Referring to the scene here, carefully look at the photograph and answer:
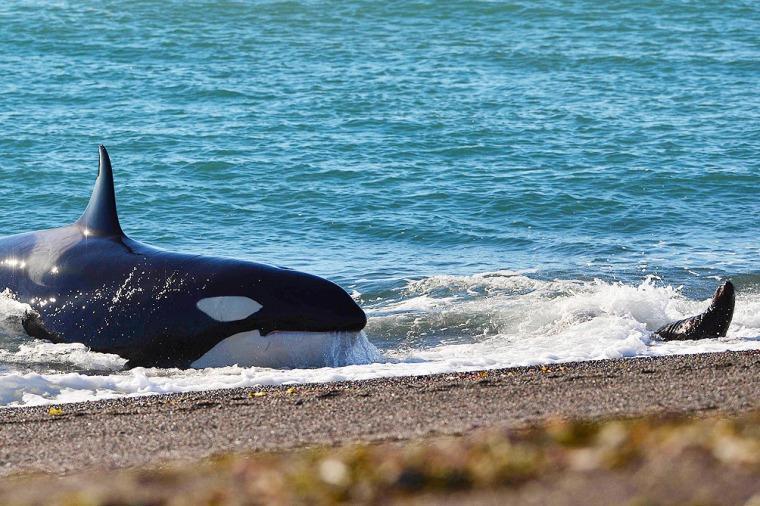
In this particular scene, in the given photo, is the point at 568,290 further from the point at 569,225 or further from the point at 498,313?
the point at 569,225

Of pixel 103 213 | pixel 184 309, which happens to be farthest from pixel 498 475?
pixel 103 213

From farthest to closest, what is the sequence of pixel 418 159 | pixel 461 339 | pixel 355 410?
pixel 418 159 < pixel 461 339 < pixel 355 410

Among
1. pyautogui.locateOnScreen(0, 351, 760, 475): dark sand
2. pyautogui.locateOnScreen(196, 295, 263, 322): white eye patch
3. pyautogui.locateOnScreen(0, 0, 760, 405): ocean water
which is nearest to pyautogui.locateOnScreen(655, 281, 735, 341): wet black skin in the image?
pyautogui.locateOnScreen(0, 0, 760, 405): ocean water

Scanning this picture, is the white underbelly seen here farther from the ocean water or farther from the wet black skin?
the wet black skin

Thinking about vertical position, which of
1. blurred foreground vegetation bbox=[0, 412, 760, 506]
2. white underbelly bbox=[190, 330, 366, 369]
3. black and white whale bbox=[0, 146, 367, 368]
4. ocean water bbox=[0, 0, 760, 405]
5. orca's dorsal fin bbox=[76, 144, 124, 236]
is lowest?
ocean water bbox=[0, 0, 760, 405]

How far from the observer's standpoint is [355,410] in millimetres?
10031

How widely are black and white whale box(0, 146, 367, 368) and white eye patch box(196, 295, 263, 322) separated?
0.04ft

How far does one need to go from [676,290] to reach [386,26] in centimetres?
2539

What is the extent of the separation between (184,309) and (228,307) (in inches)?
20.4

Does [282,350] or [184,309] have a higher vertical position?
[184,309]

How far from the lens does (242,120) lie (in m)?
31.6

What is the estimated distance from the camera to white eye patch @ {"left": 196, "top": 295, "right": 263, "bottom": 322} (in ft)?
44.8

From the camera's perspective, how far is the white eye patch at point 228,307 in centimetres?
1366

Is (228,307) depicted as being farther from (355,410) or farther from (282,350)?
(355,410)
